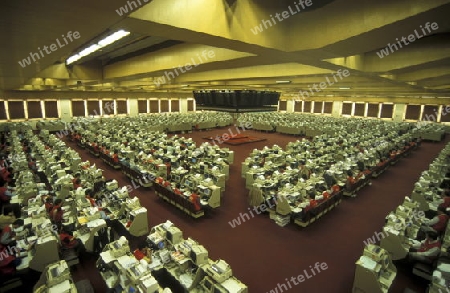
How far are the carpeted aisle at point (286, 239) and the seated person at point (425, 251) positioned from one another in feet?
1.60

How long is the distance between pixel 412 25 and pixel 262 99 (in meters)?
7.98

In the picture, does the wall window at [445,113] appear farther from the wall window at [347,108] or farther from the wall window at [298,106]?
the wall window at [298,106]

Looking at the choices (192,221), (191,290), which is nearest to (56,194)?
(192,221)

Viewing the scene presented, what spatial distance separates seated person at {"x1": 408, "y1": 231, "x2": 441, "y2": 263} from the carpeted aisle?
19.1 inches

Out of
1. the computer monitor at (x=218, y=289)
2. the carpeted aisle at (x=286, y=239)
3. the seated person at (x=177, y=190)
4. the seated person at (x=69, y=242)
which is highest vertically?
the seated person at (x=177, y=190)

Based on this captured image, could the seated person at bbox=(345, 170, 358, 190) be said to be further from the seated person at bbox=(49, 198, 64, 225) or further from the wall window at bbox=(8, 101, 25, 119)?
the wall window at bbox=(8, 101, 25, 119)

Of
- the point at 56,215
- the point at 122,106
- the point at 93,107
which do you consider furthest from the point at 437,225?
the point at 122,106

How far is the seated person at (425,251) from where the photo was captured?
→ 577 centimetres

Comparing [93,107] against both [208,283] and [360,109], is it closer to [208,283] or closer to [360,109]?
[208,283]

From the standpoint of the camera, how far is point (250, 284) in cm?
564

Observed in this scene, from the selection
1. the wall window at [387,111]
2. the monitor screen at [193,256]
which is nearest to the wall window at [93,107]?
the monitor screen at [193,256]

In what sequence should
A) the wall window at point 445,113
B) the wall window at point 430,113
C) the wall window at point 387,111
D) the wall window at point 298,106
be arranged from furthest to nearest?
1. the wall window at point 298,106
2. the wall window at point 387,111
3. the wall window at point 430,113
4. the wall window at point 445,113

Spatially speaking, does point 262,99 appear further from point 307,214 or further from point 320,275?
point 320,275

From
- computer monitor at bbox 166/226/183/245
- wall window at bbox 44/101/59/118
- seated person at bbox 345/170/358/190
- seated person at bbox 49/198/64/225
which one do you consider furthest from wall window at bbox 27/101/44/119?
seated person at bbox 345/170/358/190
